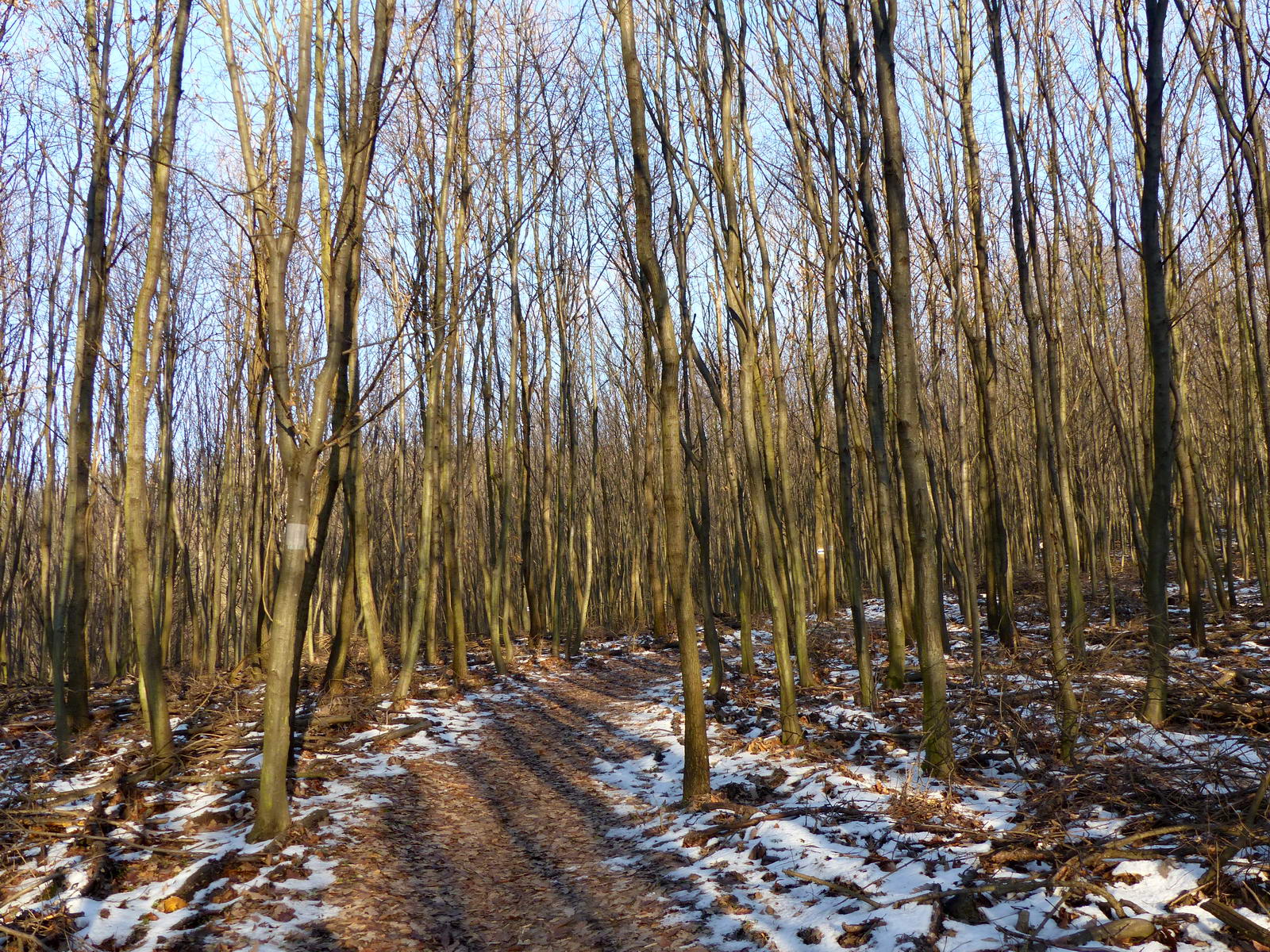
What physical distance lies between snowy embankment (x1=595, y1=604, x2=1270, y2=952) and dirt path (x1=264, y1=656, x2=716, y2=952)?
310 mm

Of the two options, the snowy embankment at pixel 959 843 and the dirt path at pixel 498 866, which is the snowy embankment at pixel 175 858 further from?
the snowy embankment at pixel 959 843

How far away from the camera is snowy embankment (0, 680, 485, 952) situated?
3.82 meters

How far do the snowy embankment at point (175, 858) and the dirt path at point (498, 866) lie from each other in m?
0.23

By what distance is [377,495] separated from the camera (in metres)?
24.7

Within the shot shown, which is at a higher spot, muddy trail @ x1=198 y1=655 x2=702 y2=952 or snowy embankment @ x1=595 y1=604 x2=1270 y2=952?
snowy embankment @ x1=595 y1=604 x2=1270 y2=952

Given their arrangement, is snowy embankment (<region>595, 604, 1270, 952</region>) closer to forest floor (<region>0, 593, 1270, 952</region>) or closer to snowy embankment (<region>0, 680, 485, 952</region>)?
forest floor (<region>0, 593, 1270, 952</region>)

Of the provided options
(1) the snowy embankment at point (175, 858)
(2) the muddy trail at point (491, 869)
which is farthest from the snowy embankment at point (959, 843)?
(1) the snowy embankment at point (175, 858)

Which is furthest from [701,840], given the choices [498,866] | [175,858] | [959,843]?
[175,858]

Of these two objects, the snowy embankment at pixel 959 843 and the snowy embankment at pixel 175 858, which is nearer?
the snowy embankment at pixel 959 843

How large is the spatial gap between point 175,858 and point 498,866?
1856 millimetres

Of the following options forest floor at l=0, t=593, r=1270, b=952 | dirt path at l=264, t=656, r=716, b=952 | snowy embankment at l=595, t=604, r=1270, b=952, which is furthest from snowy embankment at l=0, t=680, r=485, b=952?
snowy embankment at l=595, t=604, r=1270, b=952

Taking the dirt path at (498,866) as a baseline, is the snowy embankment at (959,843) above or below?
above

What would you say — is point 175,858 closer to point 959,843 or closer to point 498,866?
point 498,866

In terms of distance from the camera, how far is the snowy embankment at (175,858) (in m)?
3.82
